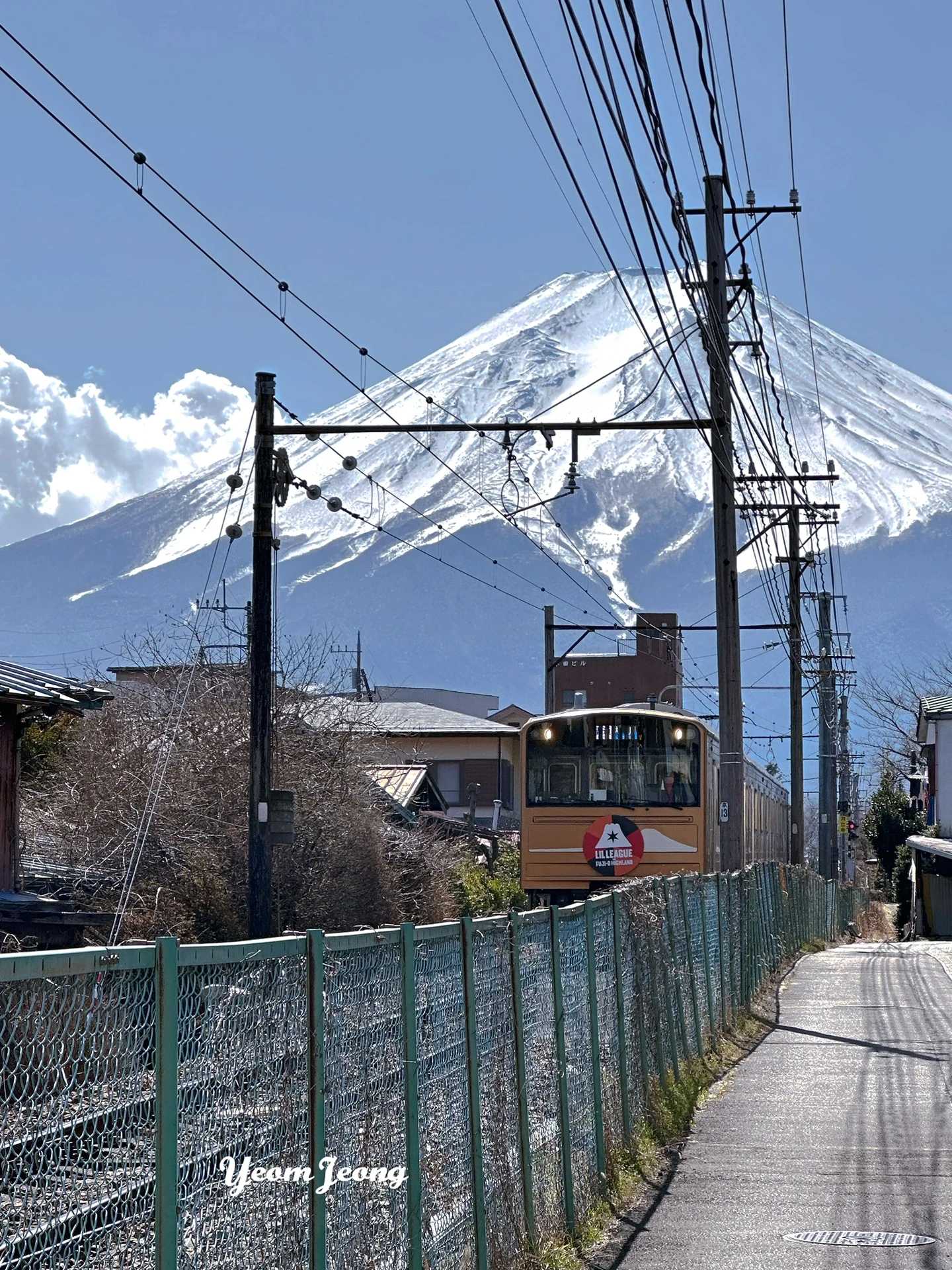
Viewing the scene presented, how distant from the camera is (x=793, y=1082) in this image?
1195 centimetres

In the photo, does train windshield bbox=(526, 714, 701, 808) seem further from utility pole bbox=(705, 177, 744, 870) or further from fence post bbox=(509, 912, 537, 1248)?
fence post bbox=(509, 912, 537, 1248)

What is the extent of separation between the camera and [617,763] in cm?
2330

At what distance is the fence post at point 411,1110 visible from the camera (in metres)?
5.36

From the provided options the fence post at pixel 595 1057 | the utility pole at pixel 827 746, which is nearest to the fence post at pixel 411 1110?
the fence post at pixel 595 1057

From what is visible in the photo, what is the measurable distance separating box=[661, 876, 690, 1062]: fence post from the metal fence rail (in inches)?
85.3

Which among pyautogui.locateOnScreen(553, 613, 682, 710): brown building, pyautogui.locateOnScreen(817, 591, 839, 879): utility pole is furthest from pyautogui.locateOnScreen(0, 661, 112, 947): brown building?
pyautogui.locateOnScreen(553, 613, 682, 710): brown building

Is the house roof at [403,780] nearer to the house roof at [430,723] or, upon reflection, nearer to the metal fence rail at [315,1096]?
the house roof at [430,723]

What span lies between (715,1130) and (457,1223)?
448 centimetres

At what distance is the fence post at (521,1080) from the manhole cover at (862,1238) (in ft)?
4.25

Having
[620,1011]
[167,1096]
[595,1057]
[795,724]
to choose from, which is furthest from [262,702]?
[795,724]

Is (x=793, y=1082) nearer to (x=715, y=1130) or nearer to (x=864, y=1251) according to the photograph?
(x=715, y=1130)

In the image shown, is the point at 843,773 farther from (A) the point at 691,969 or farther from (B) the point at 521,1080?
(B) the point at 521,1080

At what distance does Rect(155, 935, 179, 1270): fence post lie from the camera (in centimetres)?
366

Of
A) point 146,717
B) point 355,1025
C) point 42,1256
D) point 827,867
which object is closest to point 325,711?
point 146,717
